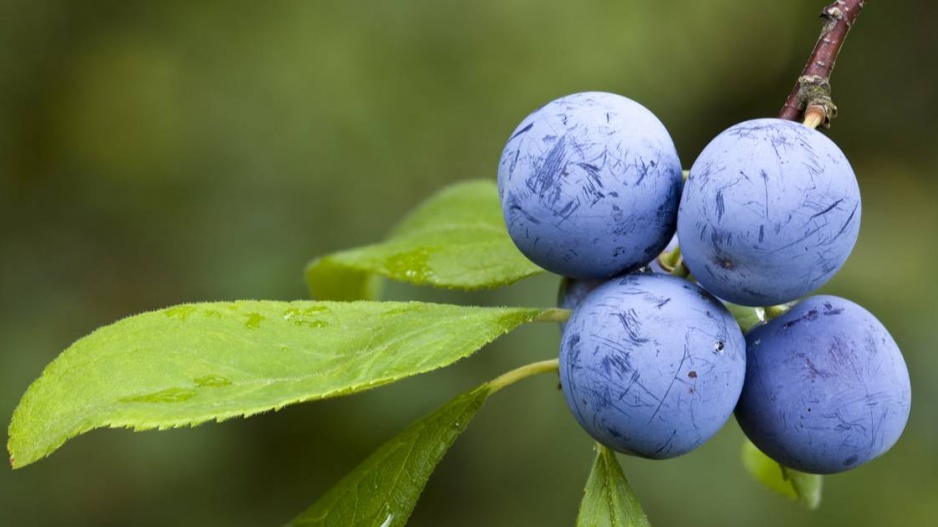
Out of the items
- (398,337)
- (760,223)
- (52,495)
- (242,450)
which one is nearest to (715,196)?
(760,223)

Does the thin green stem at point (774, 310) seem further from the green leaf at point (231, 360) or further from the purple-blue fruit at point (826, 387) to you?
the green leaf at point (231, 360)

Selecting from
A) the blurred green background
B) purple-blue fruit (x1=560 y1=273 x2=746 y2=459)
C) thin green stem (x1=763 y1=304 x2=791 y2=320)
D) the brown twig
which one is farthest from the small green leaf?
the blurred green background

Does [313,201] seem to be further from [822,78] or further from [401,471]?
[822,78]

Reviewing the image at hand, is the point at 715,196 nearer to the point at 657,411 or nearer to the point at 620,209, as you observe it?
the point at 620,209

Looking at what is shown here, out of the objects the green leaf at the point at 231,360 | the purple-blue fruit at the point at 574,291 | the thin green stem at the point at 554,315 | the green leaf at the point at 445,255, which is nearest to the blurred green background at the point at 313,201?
the green leaf at the point at 445,255

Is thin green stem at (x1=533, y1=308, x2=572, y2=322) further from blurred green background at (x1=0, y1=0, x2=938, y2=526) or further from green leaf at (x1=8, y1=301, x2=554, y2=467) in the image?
blurred green background at (x1=0, y1=0, x2=938, y2=526)

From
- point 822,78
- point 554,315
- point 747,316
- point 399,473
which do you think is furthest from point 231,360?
point 822,78

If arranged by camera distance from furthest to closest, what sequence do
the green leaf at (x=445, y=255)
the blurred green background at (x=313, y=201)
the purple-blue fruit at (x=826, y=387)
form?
the blurred green background at (x=313, y=201) < the green leaf at (x=445, y=255) < the purple-blue fruit at (x=826, y=387)
